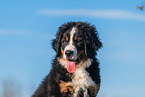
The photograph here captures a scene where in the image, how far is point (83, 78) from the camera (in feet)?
24.3

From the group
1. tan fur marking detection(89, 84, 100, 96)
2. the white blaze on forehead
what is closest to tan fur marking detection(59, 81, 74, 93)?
tan fur marking detection(89, 84, 100, 96)

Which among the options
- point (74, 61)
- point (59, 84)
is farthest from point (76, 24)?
point (59, 84)

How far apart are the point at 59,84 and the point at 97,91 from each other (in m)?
0.99

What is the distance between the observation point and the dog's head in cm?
721

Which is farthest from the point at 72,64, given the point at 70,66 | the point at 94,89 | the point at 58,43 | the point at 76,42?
the point at 94,89

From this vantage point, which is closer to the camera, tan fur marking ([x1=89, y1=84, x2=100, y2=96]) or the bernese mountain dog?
the bernese mountain dog

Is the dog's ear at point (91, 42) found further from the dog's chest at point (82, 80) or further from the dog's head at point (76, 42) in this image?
the dog's chest at point (82, 80)

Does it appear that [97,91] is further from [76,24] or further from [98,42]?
[76,24]

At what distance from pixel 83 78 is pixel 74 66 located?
37cm

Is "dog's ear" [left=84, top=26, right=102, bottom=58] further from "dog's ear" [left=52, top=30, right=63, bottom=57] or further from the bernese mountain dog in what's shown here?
"dog's ear" [left=52, top=30, right=63, bottom=57]

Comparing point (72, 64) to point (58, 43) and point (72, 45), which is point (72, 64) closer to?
point (72, 45)

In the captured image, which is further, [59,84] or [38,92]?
[38,92]

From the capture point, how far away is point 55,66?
7.57 meters

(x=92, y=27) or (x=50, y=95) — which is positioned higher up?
(x=92, y=27)
